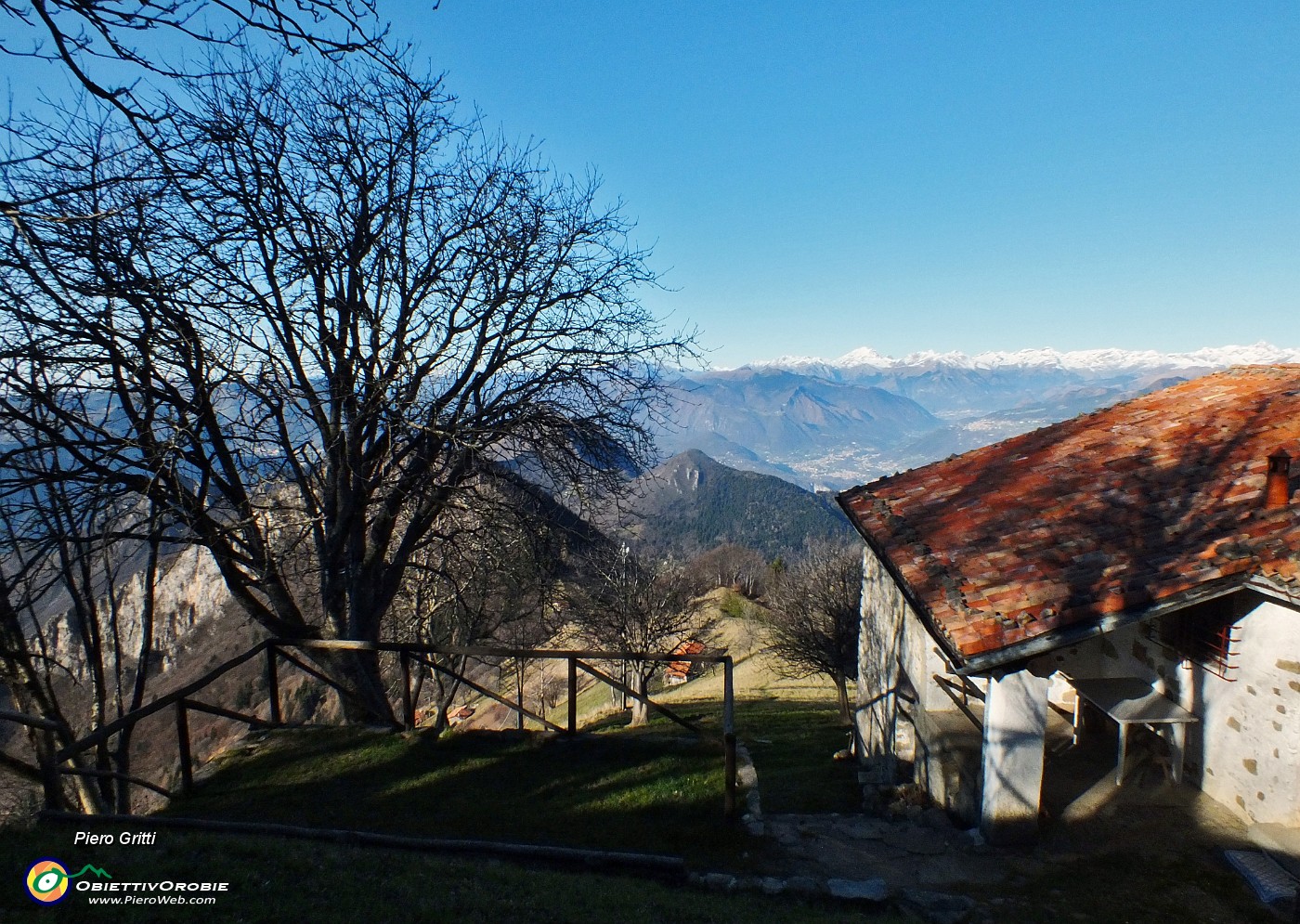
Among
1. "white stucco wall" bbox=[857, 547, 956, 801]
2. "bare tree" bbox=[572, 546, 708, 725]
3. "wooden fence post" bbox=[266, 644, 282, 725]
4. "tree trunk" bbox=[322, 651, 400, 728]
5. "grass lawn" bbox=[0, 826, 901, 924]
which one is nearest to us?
"grass lawn" bbox=[0, 826, 901, 924]

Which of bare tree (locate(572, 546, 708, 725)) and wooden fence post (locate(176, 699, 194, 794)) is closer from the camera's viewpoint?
wooden fence post (locate(176, 699, 194, 794))

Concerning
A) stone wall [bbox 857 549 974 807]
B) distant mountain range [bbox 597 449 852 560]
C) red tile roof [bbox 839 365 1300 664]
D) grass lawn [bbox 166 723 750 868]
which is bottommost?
distant mountain range [bbox 597 449 852 560]

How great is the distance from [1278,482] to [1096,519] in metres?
1.55

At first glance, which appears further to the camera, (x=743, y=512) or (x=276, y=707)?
(x=743, y=512)

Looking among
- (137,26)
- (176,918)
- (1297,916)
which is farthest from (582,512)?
(1297,916)

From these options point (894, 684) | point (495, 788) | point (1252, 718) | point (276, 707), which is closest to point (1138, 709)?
point (1252, 718)

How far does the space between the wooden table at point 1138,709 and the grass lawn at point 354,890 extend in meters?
3.93

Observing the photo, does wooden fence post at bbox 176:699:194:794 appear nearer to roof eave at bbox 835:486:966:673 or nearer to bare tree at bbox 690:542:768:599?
roof eave at bbox 835:486:966:673

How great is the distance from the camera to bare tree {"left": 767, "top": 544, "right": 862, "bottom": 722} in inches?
843

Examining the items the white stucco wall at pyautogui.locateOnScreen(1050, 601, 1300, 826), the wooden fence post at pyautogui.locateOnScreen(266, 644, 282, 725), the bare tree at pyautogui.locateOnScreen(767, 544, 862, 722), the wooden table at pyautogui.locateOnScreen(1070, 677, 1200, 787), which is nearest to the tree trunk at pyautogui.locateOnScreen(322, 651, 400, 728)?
the wooden fence post at pyautogui.locateOnScreen(266, 644, 282, 725)

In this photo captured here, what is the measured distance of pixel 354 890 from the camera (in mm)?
3760

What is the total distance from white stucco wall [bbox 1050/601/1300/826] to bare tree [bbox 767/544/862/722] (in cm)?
1189

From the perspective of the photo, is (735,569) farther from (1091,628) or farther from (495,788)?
(495,788)

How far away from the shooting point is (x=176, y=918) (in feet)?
10.5
